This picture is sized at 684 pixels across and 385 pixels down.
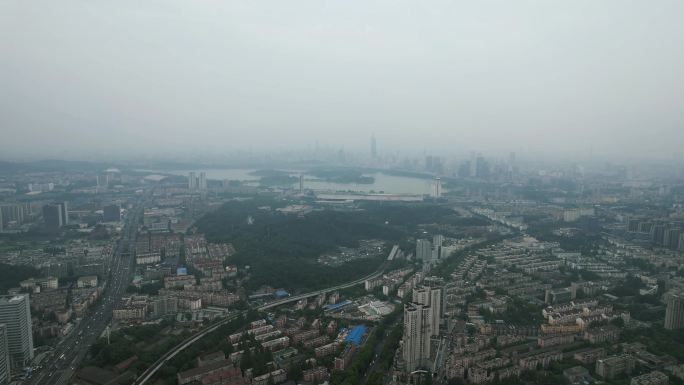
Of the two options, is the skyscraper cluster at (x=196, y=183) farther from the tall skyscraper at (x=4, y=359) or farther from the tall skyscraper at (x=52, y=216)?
the tall skyscraper at (x=4, y=359)

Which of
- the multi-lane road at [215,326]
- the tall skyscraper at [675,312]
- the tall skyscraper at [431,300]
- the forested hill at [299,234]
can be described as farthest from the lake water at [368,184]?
the tall skyscraper at [431,300]

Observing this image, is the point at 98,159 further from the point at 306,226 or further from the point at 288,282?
the point at 288,282

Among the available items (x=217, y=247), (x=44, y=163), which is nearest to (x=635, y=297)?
(x=217, y=247)

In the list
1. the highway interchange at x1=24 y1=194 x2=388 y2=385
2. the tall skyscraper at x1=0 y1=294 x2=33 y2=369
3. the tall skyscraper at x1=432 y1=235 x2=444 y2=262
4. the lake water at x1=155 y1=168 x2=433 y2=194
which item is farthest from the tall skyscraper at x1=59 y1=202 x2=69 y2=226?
the lake water at x1=155 y1=168 x2=433 y2=194

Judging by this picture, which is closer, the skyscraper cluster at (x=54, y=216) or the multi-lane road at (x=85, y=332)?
the multi-lane road at (x=85, y=332)

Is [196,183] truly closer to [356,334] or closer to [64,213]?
[64,213]

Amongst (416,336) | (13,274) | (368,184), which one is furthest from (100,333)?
(368,184)

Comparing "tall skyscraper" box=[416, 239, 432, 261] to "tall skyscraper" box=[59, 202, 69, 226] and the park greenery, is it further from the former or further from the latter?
"tall skyscraper" box=[59, 202, 69, 226]
